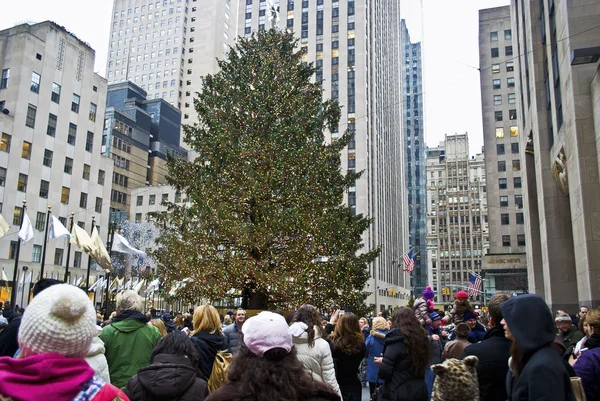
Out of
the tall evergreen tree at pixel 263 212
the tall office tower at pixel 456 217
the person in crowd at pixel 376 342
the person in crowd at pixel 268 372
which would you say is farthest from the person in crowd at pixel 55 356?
the tall office tower at pixel 456 217

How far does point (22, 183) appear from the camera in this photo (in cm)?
4831

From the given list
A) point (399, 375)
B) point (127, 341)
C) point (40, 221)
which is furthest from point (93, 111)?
point (399, 375)

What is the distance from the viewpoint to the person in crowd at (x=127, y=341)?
6.21 metres

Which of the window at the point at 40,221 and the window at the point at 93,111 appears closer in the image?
the window at the point at 40,221

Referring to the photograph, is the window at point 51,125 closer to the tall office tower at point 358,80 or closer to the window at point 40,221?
the window at point 40,221

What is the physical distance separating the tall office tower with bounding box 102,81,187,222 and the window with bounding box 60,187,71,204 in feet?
90.8

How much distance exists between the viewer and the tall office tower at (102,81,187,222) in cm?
8594

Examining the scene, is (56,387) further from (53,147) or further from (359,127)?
(359,127)

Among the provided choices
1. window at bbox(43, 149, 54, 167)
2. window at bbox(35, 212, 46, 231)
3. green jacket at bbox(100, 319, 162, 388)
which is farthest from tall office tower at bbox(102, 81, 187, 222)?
green jacket at bbox(100, 319, 162, 388)

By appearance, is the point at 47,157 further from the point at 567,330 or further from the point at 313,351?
the point at 567,330

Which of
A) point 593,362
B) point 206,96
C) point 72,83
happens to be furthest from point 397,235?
point 593,362

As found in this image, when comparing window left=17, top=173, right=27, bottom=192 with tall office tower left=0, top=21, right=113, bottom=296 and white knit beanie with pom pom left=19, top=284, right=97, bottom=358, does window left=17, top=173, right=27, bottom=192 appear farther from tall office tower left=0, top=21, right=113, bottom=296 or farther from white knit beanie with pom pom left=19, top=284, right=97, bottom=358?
white knit beanie with pom pom left=19, top=284, right=97, bottom=358

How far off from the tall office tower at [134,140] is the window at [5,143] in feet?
112

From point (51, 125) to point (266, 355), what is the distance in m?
55.4
